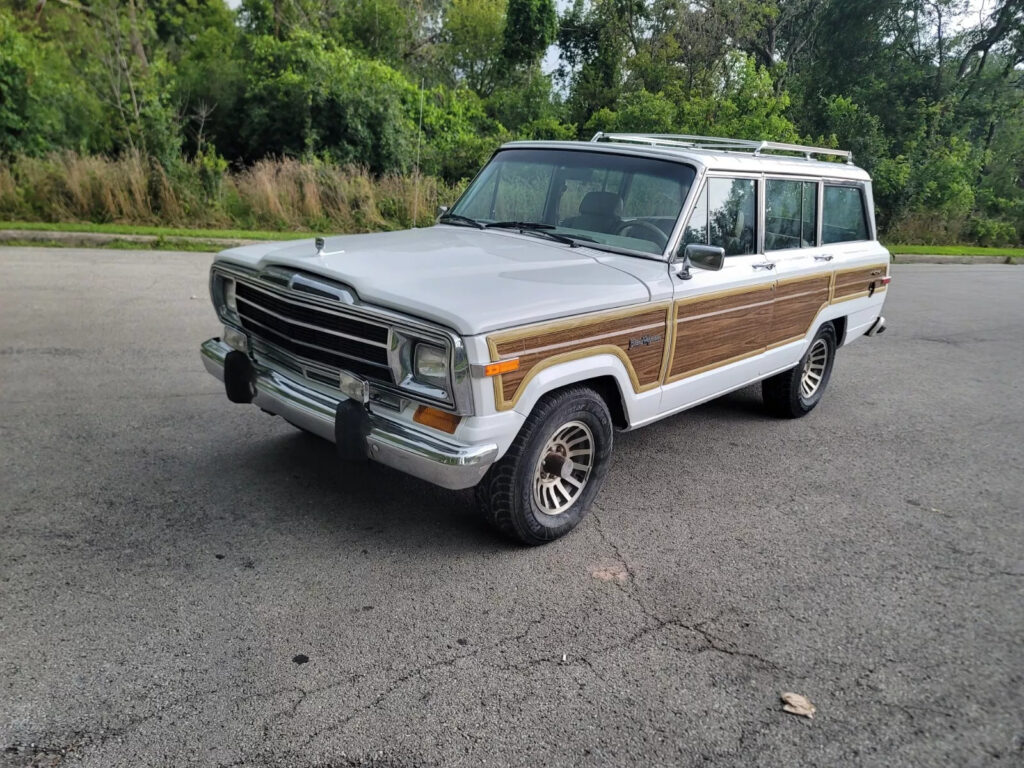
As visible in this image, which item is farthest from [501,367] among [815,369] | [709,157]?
[815,369]

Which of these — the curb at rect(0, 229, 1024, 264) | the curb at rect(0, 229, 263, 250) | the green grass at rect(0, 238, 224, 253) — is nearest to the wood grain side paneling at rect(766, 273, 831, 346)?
the curb at rect(0, 229, 1024, 264)

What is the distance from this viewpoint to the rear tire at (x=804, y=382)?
6.05 m

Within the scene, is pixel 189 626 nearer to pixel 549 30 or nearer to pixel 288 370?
pixel 288 370

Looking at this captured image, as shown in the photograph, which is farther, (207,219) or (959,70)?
(959,70)

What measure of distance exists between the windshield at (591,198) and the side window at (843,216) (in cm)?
195

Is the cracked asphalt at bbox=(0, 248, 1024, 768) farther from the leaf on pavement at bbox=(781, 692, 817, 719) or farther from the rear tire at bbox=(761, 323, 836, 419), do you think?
the rear tire at bbox=(761, 323, 836, 419)

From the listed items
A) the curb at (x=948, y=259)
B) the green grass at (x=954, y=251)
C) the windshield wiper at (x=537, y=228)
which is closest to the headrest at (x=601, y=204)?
the windshield wiper at (x=537, y=228)

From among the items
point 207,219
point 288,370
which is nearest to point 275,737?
point 288,370

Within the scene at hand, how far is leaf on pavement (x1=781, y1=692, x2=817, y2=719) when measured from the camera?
2.85 m

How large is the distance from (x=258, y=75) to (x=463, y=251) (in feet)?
74.7

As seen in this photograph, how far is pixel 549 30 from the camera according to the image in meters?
32.7

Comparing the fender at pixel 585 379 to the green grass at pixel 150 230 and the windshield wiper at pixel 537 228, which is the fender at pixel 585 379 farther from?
the green grass at pixel 150 230

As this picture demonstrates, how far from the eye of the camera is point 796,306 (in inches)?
218

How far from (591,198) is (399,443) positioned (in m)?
2.21
